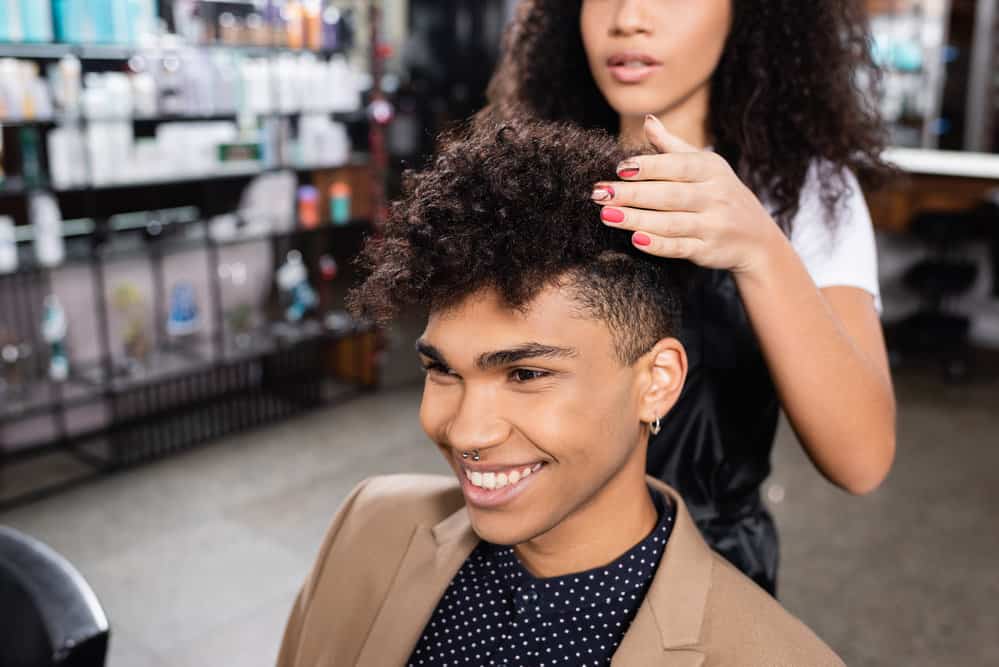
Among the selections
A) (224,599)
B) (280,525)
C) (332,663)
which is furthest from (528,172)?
(280,525)

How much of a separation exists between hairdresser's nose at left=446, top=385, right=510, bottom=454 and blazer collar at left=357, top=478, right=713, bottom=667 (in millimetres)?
253

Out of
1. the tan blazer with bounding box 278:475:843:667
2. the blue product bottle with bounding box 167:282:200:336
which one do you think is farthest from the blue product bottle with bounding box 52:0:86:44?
the tan blazer with bounding box 278:475:843:667

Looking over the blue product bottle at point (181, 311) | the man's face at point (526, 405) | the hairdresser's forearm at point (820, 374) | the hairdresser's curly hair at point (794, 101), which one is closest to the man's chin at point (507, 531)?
the man's face at point (526, 405)

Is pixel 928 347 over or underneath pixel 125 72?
underneath

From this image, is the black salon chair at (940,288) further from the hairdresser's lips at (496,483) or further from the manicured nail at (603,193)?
the manicured nail at (603,193)

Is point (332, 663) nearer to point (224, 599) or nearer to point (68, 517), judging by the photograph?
point (224, 599)

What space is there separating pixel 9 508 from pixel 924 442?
373cm

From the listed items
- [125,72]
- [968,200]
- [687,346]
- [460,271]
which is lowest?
[968,200]

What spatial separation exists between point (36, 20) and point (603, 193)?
3289 millimetres

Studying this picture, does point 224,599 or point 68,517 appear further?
point 68,517

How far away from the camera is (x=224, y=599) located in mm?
2904

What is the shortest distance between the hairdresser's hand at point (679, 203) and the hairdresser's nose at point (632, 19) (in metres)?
0.36

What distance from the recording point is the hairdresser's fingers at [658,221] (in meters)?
0.80

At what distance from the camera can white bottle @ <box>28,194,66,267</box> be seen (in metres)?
3.56
